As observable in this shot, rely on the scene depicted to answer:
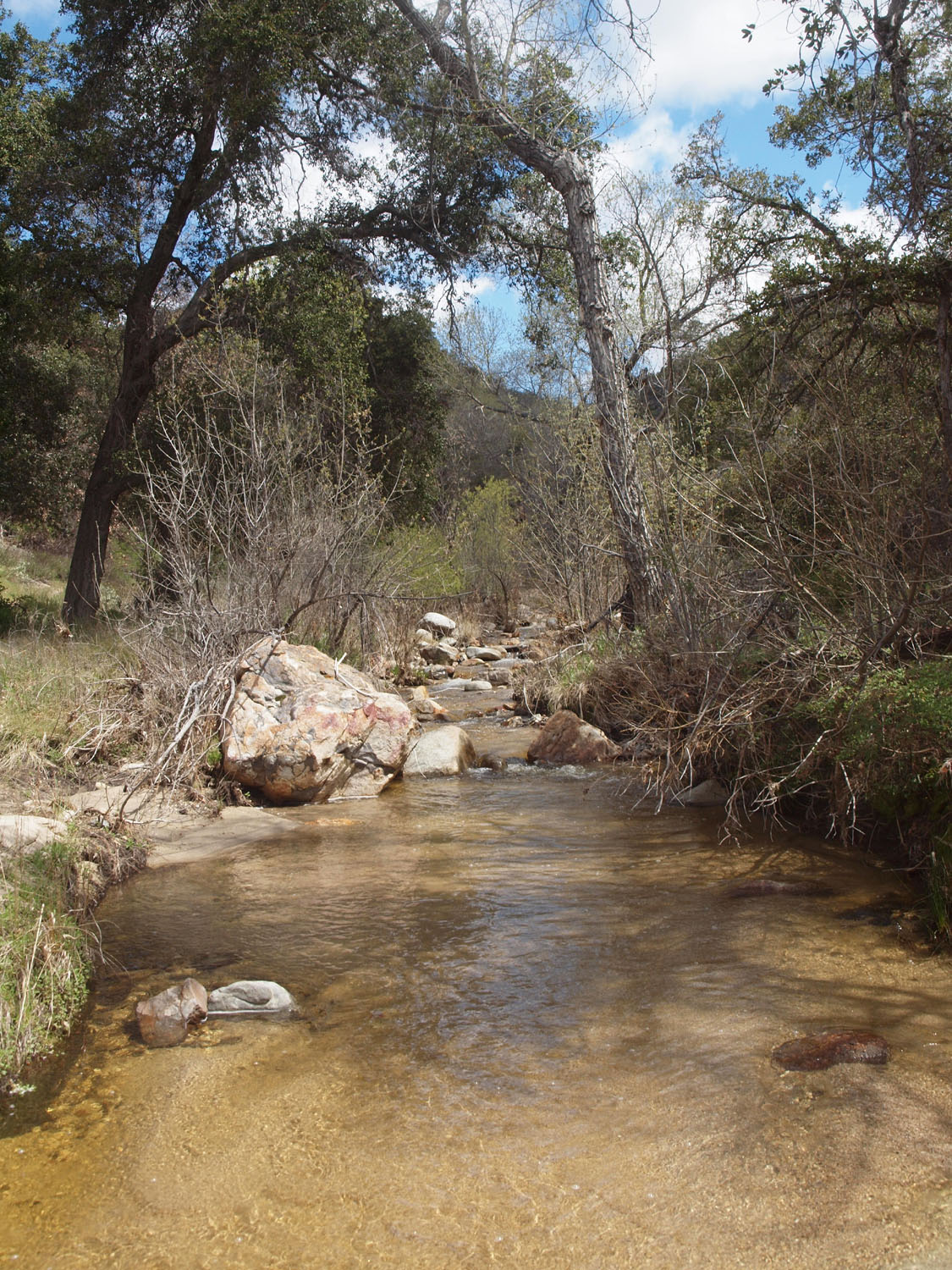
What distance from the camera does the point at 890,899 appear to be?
16.7ft

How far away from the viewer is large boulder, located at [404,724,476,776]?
874 cm

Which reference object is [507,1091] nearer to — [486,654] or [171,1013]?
[171,1013]

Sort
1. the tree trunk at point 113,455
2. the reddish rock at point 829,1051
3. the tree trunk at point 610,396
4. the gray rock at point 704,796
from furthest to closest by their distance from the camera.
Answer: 1. the tree trunk at point 113,455
2. the tree trunk at point 610,396
3. the gray rock at point 704,796
4. the reddish rock at point 829,1051

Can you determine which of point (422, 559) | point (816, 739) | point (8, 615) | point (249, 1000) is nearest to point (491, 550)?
point (422, 559)

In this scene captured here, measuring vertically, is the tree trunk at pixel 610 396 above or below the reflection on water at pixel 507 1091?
above

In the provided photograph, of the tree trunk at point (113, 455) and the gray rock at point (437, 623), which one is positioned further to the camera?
the gray rock at point (437, 623)

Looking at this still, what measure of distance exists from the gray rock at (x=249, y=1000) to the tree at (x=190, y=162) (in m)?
9.78

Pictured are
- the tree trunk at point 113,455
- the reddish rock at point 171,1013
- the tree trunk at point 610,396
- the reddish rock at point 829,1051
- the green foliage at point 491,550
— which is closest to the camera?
the reddish rock at point 829,1051

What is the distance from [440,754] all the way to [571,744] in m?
1.22

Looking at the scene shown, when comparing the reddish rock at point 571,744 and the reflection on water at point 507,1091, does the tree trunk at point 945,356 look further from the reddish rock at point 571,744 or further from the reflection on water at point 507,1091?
the reddish rock at point 571,744

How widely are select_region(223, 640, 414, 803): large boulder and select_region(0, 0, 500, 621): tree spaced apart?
5.60 m

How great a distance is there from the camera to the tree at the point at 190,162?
12547 millimetres

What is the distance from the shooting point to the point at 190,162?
14234 millimetres

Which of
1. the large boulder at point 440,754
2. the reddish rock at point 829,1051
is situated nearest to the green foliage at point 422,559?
the large boulder at point 440,754
